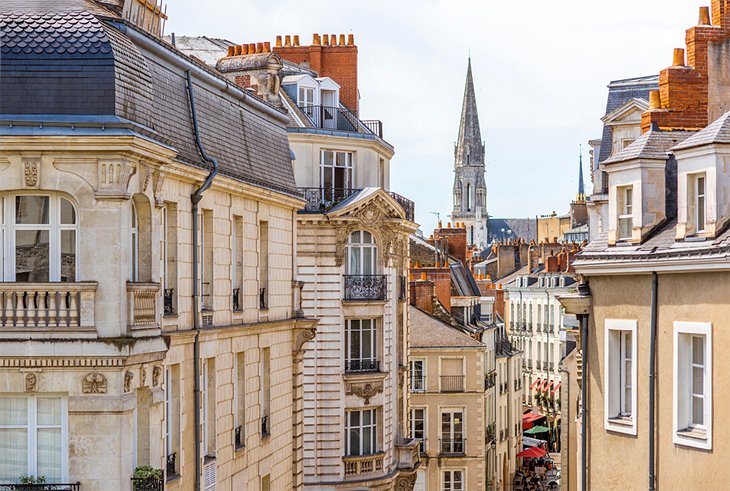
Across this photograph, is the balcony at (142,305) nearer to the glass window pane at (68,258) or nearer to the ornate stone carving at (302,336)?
the glass window pane at (68,258)

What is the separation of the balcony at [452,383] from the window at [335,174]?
819 inches

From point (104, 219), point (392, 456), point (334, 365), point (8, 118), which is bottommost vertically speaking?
point (392, 456)

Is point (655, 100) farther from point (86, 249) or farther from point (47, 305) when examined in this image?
point (47, 305)

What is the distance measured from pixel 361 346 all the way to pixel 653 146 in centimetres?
2125

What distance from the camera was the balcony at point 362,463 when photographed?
47219 mm

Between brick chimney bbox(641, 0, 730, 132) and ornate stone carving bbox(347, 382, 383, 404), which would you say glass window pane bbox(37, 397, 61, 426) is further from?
ornate stone carving bbox(347, 382, 383, 404)

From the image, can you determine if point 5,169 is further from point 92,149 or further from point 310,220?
point 310,220

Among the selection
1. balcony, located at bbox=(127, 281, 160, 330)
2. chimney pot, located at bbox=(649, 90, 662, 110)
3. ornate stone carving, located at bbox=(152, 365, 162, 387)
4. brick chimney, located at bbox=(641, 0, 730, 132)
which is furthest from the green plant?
chimney pot, located at bbox=(649, 90, 662, 110)

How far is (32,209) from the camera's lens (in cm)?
2266

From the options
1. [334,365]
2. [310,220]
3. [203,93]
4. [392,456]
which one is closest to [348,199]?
[310,220]

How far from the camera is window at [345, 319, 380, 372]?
157ft

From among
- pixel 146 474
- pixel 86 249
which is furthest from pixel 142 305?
pixel 146 474

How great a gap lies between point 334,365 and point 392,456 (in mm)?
5118

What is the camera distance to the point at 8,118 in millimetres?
22234
